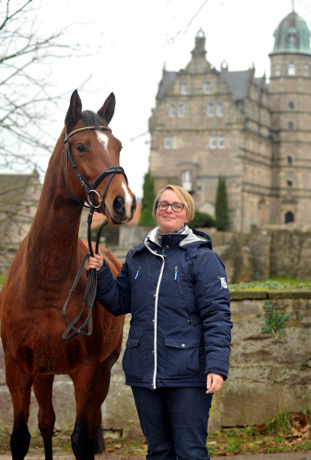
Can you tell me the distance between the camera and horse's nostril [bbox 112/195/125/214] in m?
2.94

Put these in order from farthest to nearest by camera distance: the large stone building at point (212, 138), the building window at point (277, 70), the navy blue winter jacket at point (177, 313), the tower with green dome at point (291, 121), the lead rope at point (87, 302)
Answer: the building window at point (277, 70), the tower with green dome at point (291, 121), the large stone building at point (212, 138), the lead rope at point (87, 302), the navy blue winter jacket at point (177, 313)

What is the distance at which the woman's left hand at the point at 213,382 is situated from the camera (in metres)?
3.04

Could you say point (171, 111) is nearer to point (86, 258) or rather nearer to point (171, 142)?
point (171, 142)

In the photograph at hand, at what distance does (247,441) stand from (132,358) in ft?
8.42

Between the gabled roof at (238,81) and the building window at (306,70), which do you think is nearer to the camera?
the gabled roof at (238,81)

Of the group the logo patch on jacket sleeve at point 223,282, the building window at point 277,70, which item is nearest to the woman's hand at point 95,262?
the logo patch on jacket sleeve at point 223,282

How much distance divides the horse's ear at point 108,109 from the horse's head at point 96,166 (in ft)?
0.19

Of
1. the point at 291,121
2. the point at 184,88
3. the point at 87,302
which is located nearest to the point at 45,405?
the point at 87,302

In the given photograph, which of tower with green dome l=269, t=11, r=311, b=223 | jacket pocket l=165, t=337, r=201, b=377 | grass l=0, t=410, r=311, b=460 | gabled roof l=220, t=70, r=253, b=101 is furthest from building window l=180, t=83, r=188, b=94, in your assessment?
jacket pocket l=165, t=337, r=201, b=377

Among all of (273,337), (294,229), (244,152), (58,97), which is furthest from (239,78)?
(273,337)

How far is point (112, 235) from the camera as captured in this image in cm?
4881

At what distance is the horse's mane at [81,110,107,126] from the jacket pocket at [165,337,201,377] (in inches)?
51.6

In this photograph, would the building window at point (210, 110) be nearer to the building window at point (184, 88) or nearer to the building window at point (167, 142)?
the building window at point (184, 88)

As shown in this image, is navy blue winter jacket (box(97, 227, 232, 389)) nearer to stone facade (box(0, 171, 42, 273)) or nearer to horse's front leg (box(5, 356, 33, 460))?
horse's front leg (box(5, 356, 33, 460))
